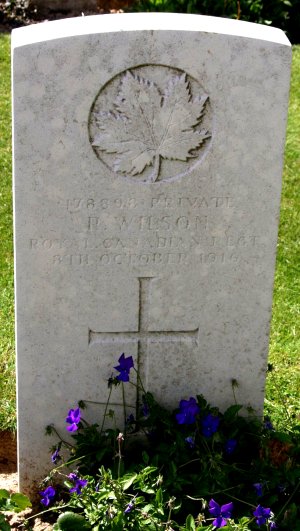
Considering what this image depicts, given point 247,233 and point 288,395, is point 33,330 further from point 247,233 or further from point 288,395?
point 288,395

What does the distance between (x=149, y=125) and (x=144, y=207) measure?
312mm

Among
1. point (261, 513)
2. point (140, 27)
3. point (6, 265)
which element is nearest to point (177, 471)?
point (261, 513)

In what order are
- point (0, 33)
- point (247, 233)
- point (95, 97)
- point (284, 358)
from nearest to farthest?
point (95, 97)
point (247, 233)
point (284, 358)
point (0, 33)

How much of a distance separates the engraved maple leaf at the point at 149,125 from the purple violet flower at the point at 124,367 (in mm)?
690

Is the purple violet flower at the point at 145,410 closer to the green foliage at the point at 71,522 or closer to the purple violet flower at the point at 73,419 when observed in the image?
the purple violet flower at the point at 73,419

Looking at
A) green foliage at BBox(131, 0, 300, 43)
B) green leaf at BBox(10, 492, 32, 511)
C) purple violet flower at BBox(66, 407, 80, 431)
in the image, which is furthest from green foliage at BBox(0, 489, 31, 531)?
green foliage at BBox(131, 0, 300, 43)

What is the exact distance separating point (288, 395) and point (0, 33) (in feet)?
16.7

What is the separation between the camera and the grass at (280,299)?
4.26 m

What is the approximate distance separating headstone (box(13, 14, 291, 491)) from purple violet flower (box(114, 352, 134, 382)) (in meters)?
0.17

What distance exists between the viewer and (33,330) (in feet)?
11.8

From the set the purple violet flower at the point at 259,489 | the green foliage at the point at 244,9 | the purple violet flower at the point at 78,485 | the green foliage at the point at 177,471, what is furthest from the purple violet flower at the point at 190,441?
the green foliage at the point at 244,9

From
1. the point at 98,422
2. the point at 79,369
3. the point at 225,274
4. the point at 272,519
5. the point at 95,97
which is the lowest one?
the point at 272,519

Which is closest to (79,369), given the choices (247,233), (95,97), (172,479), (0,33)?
(172,479)

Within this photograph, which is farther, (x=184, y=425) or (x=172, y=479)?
(x=184, y=425)
